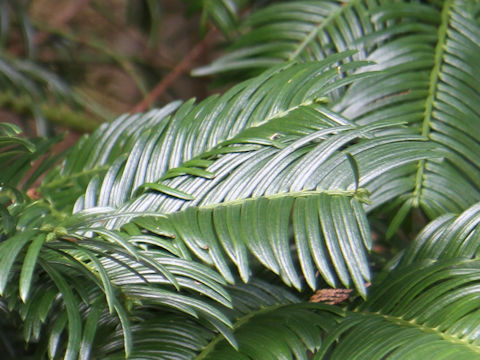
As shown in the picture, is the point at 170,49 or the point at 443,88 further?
the point at 170,49

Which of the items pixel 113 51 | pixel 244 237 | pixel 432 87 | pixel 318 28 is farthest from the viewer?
pixel 113 51

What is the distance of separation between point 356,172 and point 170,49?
2479 mm

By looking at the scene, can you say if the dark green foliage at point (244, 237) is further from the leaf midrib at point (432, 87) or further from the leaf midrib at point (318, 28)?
the leaf midrib at point (318, 28)

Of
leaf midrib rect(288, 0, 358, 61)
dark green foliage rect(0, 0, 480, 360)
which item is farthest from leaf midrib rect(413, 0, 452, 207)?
leaf midrib rect(288, 0, 358, 61)

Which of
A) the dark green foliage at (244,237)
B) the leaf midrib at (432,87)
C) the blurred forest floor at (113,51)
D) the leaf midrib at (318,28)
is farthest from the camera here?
the blurred forest floor at (113,51)

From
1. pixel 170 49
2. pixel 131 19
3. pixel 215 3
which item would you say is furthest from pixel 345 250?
pixel 170 49

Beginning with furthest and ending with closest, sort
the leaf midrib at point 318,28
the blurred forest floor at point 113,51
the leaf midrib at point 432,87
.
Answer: the blurred forest floor at point 113,51 < the leaf midrib at point 318,28 < the leaf midrib at point 432,87

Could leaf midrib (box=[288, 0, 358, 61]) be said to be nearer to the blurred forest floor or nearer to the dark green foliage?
the dark green foliage

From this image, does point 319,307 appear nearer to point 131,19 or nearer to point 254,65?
point 254,65

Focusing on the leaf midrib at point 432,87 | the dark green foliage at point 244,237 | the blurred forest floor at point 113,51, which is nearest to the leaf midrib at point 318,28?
the leaf midrib at point 432,87

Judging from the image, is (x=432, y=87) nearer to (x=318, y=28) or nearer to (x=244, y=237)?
(x=318, y=28)

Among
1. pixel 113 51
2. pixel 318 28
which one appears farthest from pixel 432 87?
pixel 113 51

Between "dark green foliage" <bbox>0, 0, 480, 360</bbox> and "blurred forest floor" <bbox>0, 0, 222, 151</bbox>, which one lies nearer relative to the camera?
"dark green foliage" <bbox>0, 0, 480, 360</bbox>

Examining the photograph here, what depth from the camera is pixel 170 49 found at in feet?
9.25
